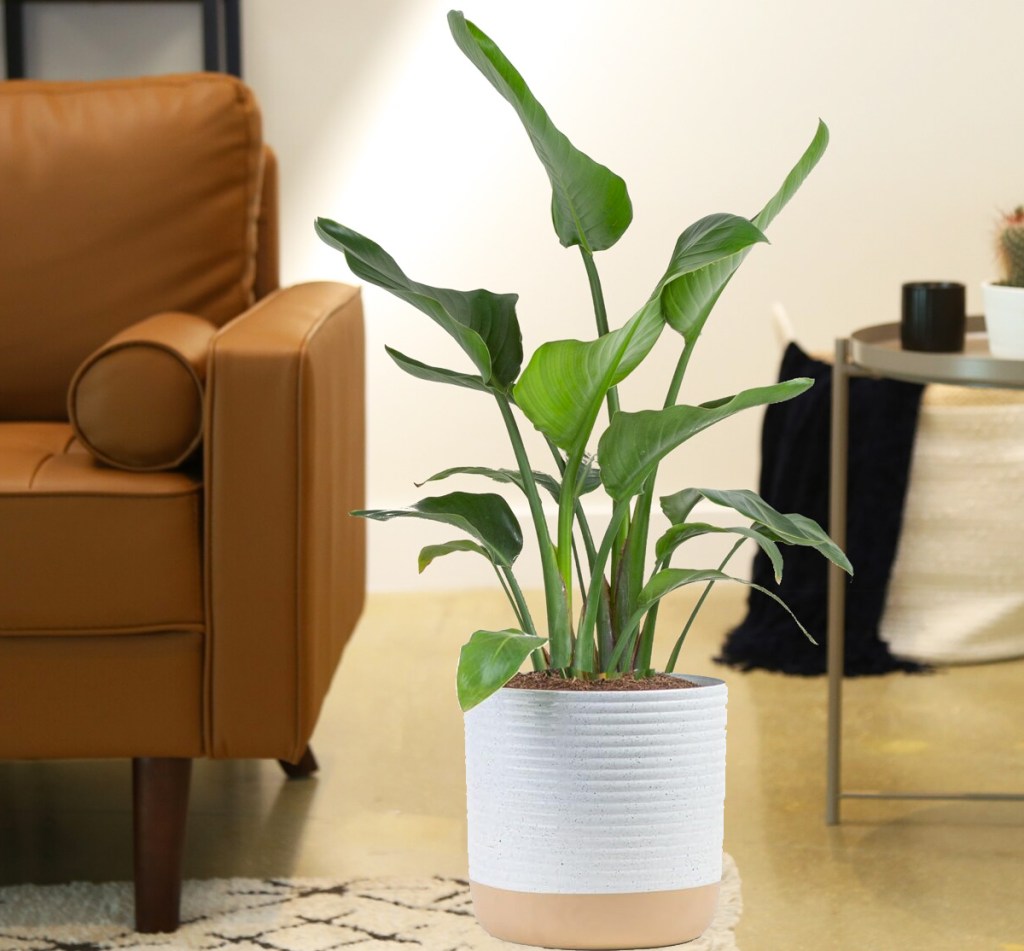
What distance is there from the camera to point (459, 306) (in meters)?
1.05

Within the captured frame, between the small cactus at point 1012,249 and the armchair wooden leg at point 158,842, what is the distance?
1.00 metres

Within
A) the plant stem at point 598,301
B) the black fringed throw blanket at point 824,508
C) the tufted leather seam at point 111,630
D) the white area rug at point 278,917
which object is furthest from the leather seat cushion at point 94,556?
the black fringed throw blanket at point 824,508

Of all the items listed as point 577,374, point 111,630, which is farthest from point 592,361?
point 111,630

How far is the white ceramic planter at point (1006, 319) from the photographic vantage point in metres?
1.56

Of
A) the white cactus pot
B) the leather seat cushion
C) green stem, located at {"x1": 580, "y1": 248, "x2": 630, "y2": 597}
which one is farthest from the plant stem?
the leather seat cushion

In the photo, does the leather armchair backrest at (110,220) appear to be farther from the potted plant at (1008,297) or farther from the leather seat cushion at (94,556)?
the potted plant at (1008,297)

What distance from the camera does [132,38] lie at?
10.1 feet

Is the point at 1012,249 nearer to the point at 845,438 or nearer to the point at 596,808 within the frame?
the point at 845,438

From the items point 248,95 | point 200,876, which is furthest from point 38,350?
point 200,876

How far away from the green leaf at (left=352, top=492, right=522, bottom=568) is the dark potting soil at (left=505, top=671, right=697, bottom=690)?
8 cm

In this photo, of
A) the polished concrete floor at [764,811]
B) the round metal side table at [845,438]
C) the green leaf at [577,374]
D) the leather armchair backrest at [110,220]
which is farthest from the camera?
the leather armchair backrest at [110,220]

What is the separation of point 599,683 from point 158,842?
2.02ft

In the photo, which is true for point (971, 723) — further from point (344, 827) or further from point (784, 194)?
point (784, 194)

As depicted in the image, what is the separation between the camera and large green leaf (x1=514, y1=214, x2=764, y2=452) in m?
0.94
